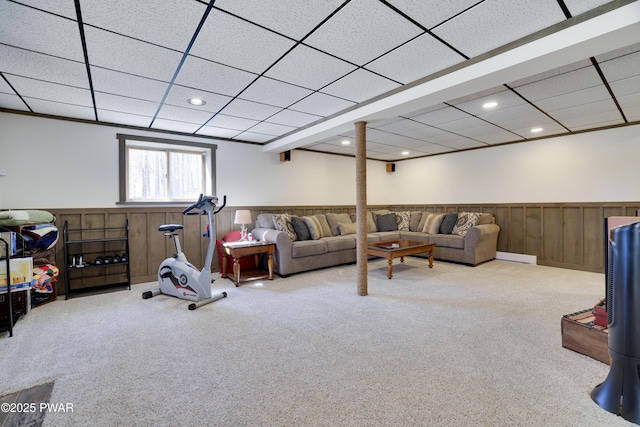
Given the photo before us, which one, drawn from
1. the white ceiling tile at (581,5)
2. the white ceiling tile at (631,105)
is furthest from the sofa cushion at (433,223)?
the white ceiling tile at (581,5)

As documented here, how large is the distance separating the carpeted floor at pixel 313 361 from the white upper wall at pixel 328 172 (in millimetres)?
1651

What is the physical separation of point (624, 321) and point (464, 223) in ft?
14.7

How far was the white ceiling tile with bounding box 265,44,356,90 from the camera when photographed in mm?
2467

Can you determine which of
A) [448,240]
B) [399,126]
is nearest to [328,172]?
[399,126]

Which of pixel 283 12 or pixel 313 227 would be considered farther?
pixel 313 227

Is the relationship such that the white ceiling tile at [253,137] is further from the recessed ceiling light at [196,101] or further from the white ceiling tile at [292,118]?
the recessed ceiling light at [196,101]

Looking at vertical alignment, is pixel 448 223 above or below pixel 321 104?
below

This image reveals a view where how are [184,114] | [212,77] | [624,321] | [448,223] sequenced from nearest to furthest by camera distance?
[624,321]
[212,77]
[184,114]
[448,223]

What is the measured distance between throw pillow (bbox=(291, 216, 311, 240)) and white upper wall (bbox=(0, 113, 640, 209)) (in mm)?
847

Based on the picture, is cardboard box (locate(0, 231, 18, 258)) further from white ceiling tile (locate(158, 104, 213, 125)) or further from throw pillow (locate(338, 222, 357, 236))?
throw pillow (locate(338, 222, 357, 236))

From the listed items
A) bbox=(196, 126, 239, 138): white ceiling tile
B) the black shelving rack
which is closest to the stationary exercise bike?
the black shelving rack

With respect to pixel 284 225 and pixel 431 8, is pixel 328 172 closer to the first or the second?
pixel 284 225

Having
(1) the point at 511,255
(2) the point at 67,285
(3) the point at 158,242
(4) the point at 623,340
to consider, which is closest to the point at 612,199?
(1) the point at 511,255

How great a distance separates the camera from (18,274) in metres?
2.70
